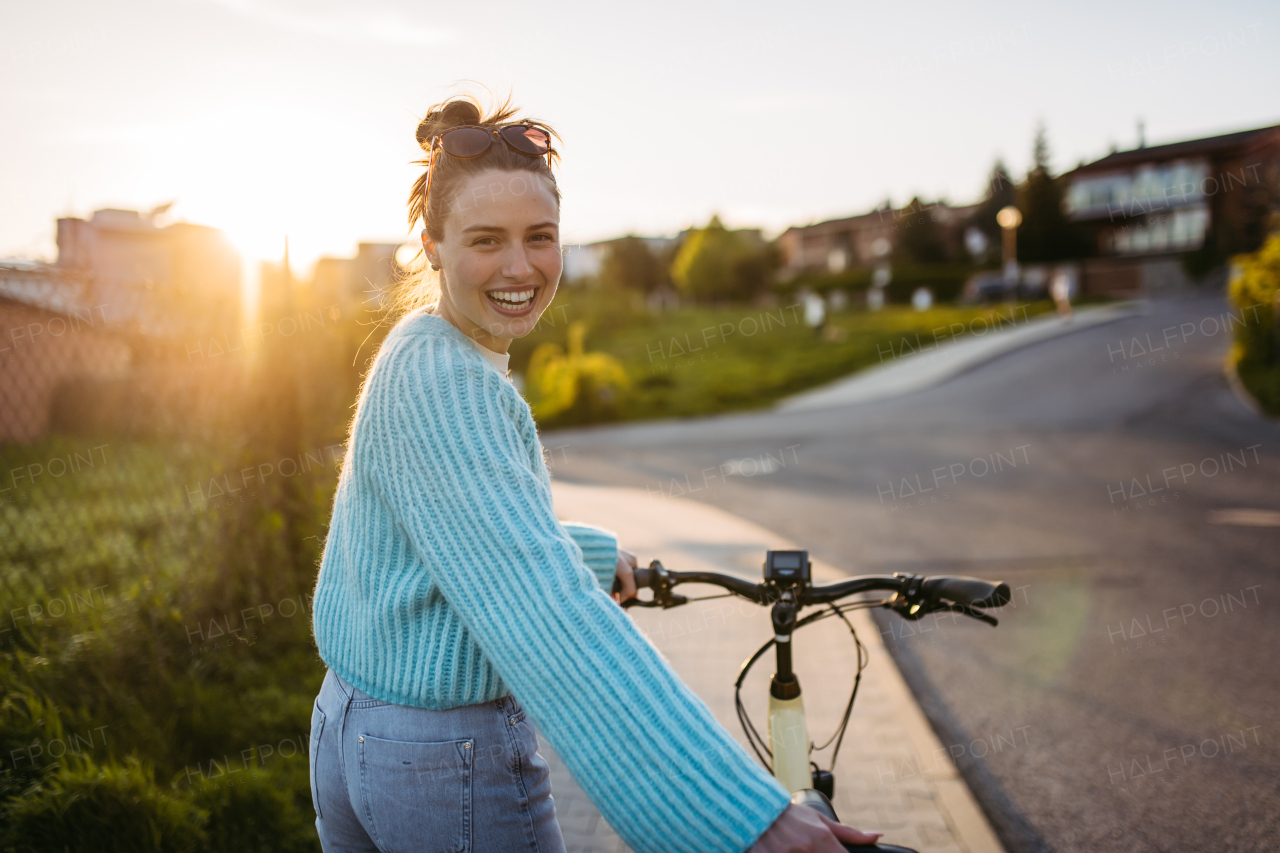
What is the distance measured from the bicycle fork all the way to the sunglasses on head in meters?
1.16

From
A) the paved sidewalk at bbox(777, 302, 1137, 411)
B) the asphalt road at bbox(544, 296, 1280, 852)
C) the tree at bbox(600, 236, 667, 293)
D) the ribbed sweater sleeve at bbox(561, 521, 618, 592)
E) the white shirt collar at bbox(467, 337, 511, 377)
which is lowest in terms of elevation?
the asphalt road at bbox(544, 296, 1280, 852)

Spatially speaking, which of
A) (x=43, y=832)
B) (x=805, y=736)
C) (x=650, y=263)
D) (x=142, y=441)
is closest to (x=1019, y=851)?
(x=805, y=736)

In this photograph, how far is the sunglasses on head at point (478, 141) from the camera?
133 centimetres

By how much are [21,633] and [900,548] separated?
6169 millimetres

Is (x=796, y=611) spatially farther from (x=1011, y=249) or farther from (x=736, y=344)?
(x=1011, y=249)

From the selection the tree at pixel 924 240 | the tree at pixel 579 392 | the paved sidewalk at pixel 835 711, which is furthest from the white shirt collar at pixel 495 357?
the tree at pixel 924 240

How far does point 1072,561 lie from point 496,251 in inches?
257

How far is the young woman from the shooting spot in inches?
40.1

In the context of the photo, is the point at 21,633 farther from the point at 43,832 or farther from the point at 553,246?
the point at 553,246

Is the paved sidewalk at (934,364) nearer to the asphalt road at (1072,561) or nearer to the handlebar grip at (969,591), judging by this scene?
the asphalt road at (1072,561)

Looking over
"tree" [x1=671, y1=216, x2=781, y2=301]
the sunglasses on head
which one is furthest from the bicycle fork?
"tree" [x1=671, y1=216, x2=781, y2=301]

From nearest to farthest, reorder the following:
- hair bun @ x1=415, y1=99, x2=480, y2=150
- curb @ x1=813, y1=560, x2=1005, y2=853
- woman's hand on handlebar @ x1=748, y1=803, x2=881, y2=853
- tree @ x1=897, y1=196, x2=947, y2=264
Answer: woman's hand on handlebar @ x1=748, y1=803, x2=881, y2=853 → hair bun @ x1=415, y1=99, x2=480, y2=150 → curb @ x1=813, y1=560, x2=1005, y2=853 → tree @ x1=897, y1=196, x2=947, y2=264

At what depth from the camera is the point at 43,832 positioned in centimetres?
265

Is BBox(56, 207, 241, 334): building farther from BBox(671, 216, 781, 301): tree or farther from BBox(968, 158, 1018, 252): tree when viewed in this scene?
BBox(968, 158, 1018, 252): tree
